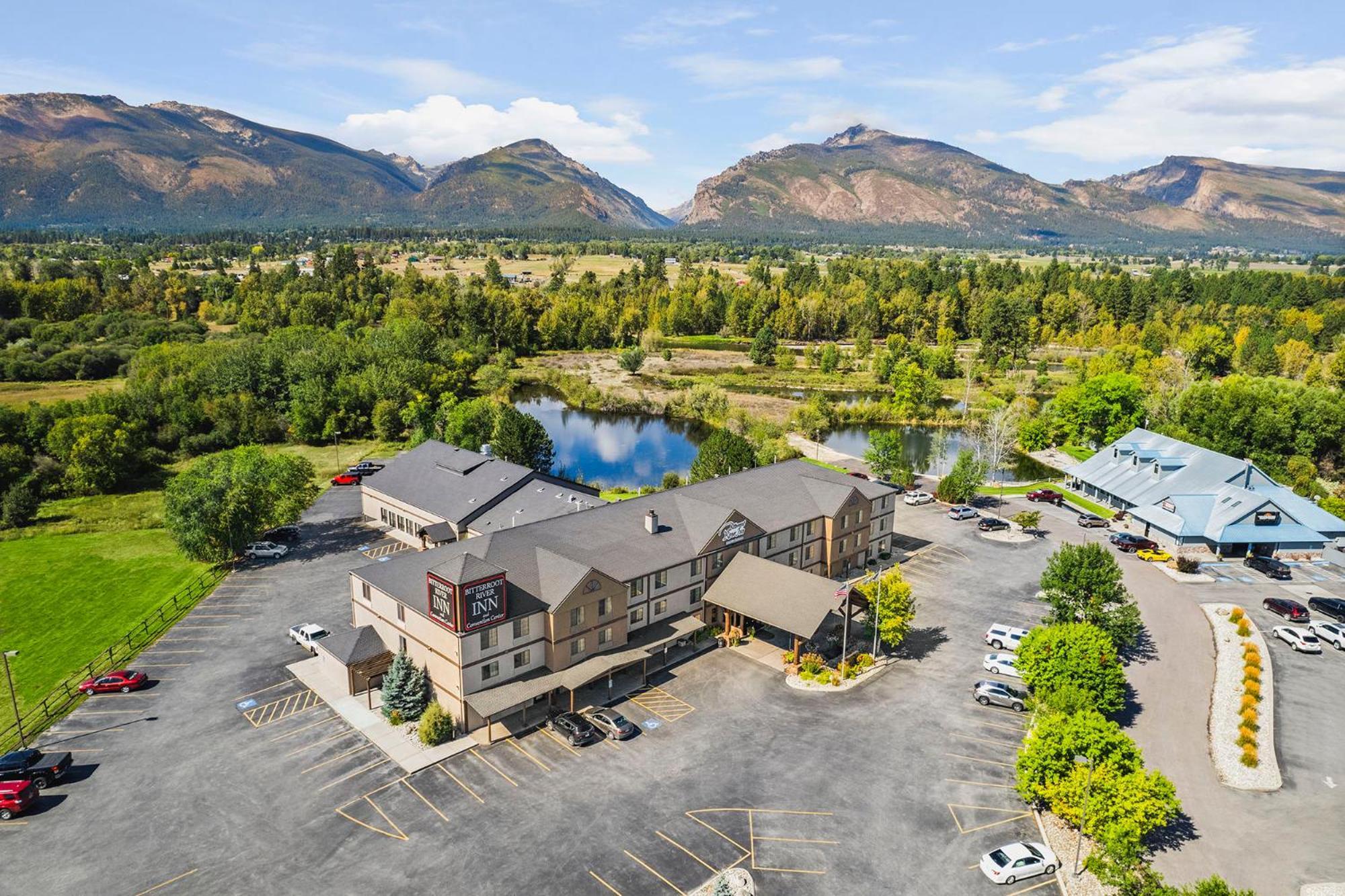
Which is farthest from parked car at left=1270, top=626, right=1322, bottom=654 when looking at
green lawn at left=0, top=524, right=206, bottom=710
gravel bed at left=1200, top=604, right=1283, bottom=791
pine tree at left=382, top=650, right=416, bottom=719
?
green lawn at left=0, top=524, right=206, bottom=710

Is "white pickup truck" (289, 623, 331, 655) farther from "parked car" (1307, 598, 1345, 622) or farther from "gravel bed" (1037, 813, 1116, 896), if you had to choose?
"parked car" (1307, 598, 1345, 622)

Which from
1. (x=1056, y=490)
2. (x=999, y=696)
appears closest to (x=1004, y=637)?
(x=999, y=696)

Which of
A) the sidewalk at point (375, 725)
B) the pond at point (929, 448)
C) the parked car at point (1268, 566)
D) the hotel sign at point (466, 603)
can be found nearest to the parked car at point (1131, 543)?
the parked car at point (1268, 566)

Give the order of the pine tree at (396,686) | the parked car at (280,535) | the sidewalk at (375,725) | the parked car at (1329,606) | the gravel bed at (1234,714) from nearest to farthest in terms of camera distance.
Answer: the gravel bed at (1234,714) < the sidewalk at (375,725) < the pine tree at (396,686) < the parked car at (1329,606) < the parked car at (280,535)

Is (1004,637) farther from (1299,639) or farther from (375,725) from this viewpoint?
(375,725)

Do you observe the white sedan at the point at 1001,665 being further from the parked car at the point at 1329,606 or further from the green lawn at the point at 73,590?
the green lawn at the point at 73,590

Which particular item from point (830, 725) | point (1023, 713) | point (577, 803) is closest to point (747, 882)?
point (577, 803)
